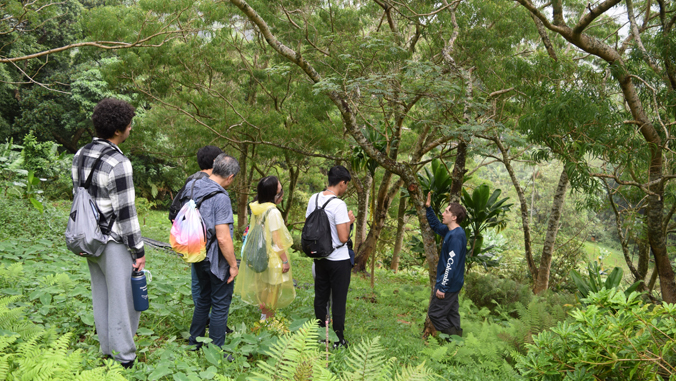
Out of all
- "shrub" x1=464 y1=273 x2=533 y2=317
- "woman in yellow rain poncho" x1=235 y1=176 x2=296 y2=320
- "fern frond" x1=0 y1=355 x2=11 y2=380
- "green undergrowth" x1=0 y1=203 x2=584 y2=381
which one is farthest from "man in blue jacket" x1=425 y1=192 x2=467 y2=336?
"fern frond" x1=0 y1=355 x2=11 y2=380

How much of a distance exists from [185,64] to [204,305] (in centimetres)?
723

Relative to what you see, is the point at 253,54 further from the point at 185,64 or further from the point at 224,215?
the point at 224,215

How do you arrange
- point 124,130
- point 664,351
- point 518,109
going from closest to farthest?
1. point 664,351
2. point 124,130
3. point 518,109

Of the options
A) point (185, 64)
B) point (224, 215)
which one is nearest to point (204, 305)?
point (224, 215)

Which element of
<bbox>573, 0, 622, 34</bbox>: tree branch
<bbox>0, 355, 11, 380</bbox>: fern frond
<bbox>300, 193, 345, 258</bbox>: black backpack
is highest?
<bbox>573, 0, 622, 34</bbox>: tree branch

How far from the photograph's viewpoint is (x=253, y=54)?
36.8 ft

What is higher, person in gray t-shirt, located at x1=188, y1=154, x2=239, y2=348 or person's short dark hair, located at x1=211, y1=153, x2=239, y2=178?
person's short dark hair, located at x1=211, y1=153, x2=239, y2=178

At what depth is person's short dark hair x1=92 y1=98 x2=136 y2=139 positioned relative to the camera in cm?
229

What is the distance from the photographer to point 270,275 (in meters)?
3.45

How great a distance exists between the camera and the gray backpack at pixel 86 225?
7.11 feet

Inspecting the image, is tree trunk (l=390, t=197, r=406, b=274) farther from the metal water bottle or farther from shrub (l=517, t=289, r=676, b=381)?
the metal water bottle

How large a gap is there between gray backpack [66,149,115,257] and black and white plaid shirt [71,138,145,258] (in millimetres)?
24

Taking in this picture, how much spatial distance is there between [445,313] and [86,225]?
309 cm

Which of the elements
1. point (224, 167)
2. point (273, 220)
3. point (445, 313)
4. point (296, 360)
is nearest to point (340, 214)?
point (273, 220)
